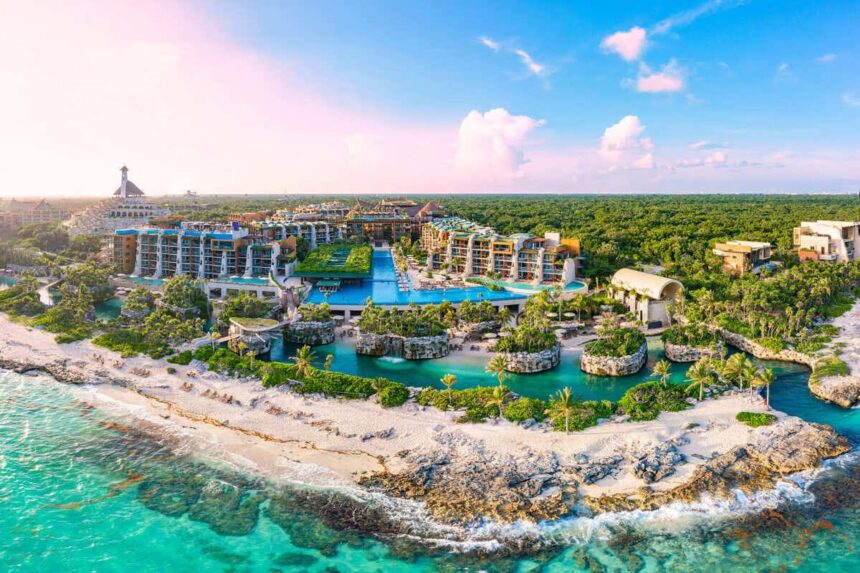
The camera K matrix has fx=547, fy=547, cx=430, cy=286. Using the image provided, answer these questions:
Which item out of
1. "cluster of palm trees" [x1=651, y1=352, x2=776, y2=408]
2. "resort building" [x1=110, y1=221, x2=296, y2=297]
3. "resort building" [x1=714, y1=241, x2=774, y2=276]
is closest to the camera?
"cluster of palm trees" [x1=651, y1=352, x2=776, y2=408]

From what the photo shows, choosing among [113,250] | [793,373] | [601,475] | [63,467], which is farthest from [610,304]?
[113,250]

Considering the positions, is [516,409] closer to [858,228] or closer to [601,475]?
[601,475]

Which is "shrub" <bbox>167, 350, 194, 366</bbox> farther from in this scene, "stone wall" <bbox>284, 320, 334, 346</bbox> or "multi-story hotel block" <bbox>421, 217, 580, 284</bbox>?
"multi-story hotel block" <bbox>421, 217, 580, 284</bbox>

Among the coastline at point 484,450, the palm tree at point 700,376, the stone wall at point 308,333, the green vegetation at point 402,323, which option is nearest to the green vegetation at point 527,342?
the green vegetation at point 402,323

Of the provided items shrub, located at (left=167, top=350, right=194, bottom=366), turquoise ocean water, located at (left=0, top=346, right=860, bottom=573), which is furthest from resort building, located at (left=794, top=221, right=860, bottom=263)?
shrub, located at (left=167, top=350, right=194, bottom=366)

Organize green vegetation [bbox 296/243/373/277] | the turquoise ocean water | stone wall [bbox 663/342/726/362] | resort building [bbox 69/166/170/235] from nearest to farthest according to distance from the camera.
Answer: the turquoise ocean water
stone wall [bbox 663/342/726/362]
green vegetation [bbox 296/243/373/277]
resort building [bbox 69/166/170/235]

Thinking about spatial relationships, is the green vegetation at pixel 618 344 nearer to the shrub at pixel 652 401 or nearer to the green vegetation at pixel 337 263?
the shrub at pixel 652 401
